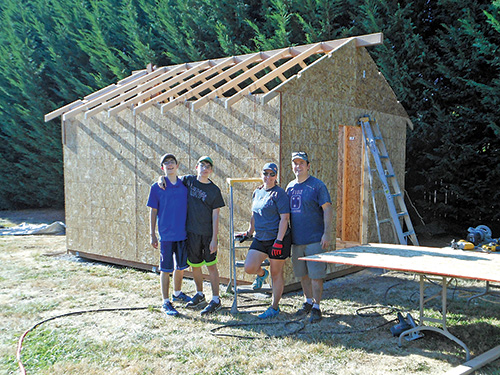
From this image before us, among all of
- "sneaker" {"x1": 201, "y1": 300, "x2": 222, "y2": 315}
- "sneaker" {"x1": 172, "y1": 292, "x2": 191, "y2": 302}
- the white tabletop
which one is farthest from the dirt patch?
the white tabletop

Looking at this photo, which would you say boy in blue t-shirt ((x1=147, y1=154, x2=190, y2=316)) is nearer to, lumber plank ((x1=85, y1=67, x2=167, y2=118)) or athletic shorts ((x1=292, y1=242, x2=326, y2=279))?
athletic shorts ((x1=292, y1=242, x2=326, y2=279))

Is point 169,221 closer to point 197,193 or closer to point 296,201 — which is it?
point 197,193

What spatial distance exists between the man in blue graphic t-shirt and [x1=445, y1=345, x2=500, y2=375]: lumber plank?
1584 mm

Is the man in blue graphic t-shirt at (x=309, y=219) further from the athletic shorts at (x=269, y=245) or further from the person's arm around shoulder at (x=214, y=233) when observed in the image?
the person's arm around shoulder at (x=214, y=233)

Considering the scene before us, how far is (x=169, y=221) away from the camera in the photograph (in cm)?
535

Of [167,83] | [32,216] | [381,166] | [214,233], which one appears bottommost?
[32,216]

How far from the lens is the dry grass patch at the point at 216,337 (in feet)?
12.9

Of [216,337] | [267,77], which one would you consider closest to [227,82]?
[267,77]

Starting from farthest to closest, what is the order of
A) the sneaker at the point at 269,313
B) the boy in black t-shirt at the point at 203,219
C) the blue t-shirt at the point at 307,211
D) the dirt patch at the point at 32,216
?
the dirt patch at the point at 32,216
the boy in black t-shirt at the point at 203,219
the sneaker at the point at 269,313
the blue t-shirt at the point at 307,211

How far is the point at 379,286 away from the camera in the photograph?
6672mm

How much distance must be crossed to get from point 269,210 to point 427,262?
5.56 ft

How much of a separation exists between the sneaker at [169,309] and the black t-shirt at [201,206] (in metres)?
0.90

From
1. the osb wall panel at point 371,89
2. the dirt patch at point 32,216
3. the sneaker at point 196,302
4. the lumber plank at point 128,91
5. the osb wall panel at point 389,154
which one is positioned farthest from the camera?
the dirt patch at point 32,216

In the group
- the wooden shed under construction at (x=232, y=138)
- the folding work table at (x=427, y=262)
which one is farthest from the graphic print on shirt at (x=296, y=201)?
the wooden shed under construction at (x=232, y=138)
